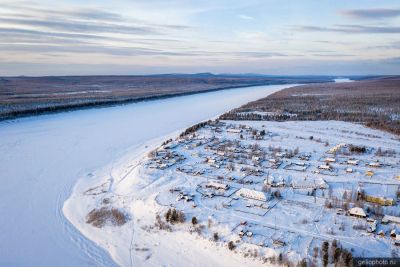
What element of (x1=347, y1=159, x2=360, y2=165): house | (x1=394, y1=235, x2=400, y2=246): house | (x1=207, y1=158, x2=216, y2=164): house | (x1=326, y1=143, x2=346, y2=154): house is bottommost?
(x1=394, y1=235, x2=400, y2=246): house

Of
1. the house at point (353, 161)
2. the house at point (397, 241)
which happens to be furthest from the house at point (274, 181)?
the house at point (397, 241)

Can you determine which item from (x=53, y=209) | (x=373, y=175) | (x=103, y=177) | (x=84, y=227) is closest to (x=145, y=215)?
(x=84, y=227)

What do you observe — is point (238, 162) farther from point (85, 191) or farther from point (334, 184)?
point (85, 191)

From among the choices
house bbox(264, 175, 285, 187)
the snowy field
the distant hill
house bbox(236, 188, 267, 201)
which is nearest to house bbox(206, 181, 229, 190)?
the snowy field

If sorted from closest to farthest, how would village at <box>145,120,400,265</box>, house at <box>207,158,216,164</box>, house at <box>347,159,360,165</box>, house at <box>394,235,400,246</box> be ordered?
house at <box>394,235,400,246</box> → village at <box>145,120,400,265</box> → house at <box>347,159,360,165</box> → house at <box>207,158,216,164</box>

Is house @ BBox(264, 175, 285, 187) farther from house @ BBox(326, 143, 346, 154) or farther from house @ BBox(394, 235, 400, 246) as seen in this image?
house @ BBox(326, 143, 346, 154)
